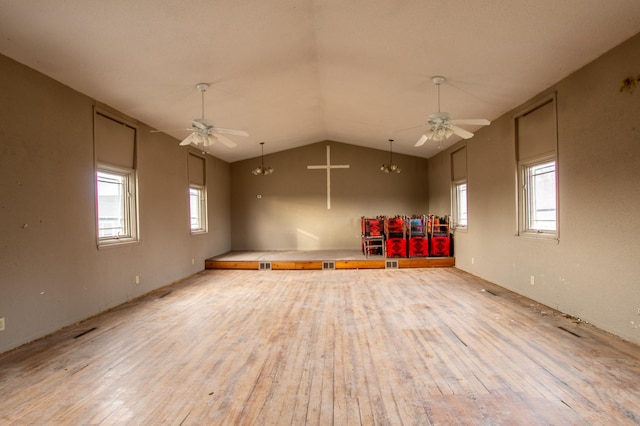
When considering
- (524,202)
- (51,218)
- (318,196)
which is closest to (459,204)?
(524,202)

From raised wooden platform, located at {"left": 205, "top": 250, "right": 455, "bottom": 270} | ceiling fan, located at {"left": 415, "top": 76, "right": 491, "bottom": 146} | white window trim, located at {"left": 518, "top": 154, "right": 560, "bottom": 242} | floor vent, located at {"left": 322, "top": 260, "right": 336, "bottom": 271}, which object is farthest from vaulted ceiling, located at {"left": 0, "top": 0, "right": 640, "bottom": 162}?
floor vent, located at {"left": 322, "top": 260, "right": 336, "bottom": 271}

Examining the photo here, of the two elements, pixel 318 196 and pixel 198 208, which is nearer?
pixel 198 208

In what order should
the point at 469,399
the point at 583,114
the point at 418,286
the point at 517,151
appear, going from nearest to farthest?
the point at 469,399 < the point at 583,114 < the point at 517,151 < the point at 418,286

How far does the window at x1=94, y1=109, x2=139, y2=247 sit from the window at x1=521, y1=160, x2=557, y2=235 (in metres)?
6.14

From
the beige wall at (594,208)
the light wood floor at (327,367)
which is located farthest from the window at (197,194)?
the beige wall at (594,208)

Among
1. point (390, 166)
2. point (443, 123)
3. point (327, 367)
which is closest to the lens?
point (327, 367)

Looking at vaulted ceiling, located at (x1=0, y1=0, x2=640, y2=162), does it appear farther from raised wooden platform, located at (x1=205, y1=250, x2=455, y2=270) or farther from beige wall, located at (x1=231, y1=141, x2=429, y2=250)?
beige wall, located at (x1=231, y1=141, x2=429, y2=250)

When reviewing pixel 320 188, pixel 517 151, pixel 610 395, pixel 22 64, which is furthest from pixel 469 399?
pixel 320 188

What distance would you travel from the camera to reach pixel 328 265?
24.0 feet

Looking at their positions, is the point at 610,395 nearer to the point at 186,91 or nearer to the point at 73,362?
the point at 73,362

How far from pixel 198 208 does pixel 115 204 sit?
2808mm

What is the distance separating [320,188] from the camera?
9344 mm

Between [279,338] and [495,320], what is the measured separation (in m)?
2.54

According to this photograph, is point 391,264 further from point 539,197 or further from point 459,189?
point 539,197
